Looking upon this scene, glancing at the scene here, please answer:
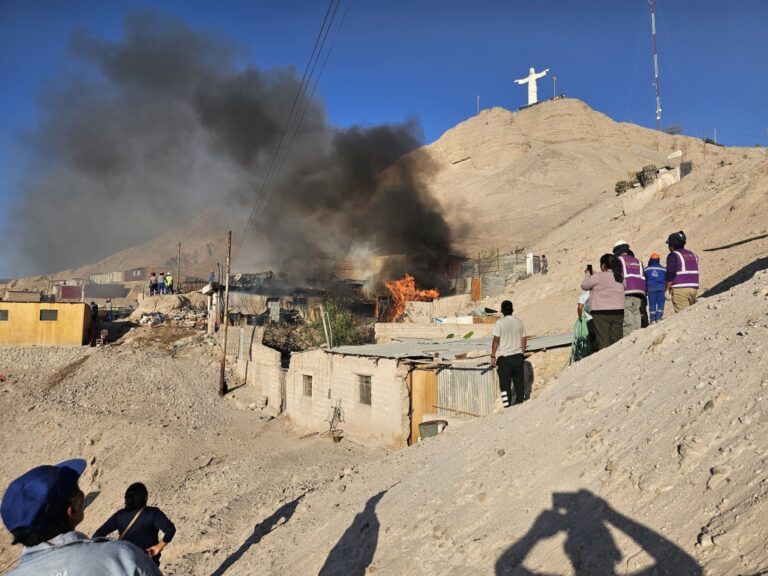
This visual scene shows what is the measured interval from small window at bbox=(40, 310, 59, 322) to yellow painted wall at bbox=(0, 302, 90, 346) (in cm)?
8

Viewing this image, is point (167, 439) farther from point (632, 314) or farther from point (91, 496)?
point (632, 314)

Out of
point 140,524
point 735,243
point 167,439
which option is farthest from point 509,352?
point 735,243

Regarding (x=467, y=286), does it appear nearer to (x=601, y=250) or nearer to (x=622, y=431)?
(x=601, y=250)

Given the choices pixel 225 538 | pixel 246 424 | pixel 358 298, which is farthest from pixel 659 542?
pixel 358 298

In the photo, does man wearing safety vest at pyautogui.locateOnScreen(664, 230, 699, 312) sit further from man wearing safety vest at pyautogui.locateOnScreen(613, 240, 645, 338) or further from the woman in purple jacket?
the woman in purple jacket

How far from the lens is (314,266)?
1801 inches

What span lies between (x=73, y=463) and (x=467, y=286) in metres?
30.6

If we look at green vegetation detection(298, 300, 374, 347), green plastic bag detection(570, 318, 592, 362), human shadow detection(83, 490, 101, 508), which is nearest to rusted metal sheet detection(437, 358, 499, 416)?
green plastic bag detection(570, 318, 592, 362)

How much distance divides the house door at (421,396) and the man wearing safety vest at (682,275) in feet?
19.6

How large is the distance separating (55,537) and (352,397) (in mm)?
12537

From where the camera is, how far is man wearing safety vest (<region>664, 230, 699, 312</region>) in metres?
7.10

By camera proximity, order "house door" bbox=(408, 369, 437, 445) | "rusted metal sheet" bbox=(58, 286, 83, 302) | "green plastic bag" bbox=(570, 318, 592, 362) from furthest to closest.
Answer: "rusted metal sheet" bbox=(58, 286, 83, 302)
"house door" bbox=(408, 369, 437, 445)
"green plastic bag" bbox=(570, 318, 592, 362)

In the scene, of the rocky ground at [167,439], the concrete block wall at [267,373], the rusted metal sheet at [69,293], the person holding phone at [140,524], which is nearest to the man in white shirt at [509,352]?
the rocky ground at [167,439]

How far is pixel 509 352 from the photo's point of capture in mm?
6965
